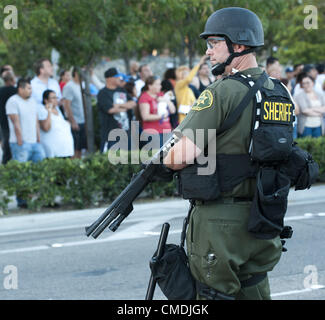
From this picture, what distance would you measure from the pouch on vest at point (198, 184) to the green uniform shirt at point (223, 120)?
0.08 metres

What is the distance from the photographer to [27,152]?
9.30m

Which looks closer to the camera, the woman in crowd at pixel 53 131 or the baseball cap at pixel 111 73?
the woman in crowd at pixel 53 131

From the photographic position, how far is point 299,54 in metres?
27.6

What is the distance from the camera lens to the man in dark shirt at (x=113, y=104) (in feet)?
33.3

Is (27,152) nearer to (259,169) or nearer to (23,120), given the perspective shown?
(23,120)

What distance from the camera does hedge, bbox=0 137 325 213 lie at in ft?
27.2

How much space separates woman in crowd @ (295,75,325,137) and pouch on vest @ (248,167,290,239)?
28.9ft

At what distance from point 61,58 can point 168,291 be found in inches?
330

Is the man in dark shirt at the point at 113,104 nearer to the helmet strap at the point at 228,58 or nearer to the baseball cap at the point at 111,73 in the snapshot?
the baseball cap at the point at 111,73

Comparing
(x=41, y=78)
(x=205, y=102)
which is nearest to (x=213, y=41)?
(x=205, y=102)

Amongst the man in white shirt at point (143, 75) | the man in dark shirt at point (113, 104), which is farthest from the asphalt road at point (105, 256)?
the man in white shirt at point (143, 75)

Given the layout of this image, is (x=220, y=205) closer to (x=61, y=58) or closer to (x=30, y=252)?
(x=30, y=252)
